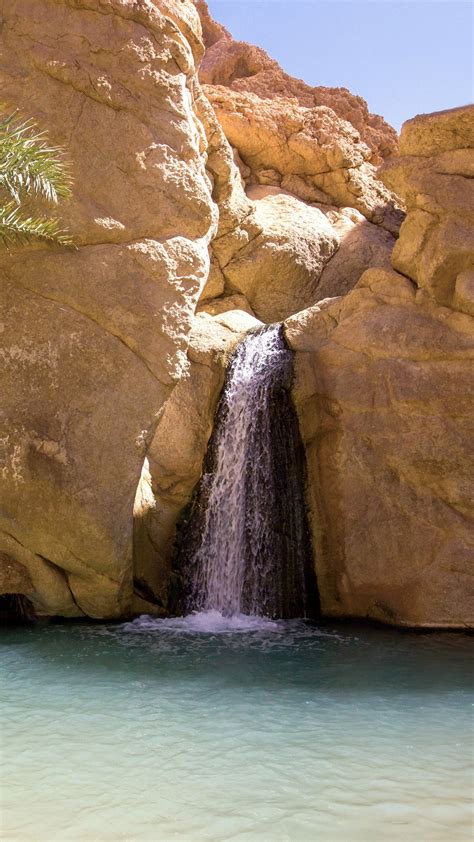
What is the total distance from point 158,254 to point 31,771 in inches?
277

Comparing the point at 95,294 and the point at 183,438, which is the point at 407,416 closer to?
the point at 183,438

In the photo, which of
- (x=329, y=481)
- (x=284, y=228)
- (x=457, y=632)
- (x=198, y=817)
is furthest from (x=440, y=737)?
(x=284, y=228)

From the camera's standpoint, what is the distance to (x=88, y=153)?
10789 millimetres

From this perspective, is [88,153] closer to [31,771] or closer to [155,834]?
[31,771]

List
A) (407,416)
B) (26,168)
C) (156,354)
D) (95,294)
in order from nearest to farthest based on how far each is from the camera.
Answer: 1. (26,168)
2. (95,294)
3. (156,354)
4. (407,416)

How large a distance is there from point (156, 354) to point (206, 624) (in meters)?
3.54

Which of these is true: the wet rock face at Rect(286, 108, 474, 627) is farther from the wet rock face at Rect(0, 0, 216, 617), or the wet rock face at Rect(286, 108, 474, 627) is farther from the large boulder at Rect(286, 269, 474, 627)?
the wet rock face at Rect(0, 0, 216, 617)

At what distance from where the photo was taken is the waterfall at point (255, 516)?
11.5 meters

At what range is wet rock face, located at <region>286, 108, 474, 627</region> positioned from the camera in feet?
35.0

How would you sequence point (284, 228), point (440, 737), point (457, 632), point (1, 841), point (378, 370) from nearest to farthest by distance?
point (1, 841), point (440, 737), point (457, 632), point (378, 370), point (284, 228)

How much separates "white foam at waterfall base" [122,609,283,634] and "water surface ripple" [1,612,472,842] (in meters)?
0.48

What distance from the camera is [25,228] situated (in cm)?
975

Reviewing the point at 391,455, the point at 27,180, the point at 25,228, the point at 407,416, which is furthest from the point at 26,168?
the point at 391,455

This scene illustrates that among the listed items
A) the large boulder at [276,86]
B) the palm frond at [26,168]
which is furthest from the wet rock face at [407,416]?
the large boulder at [276,86]
